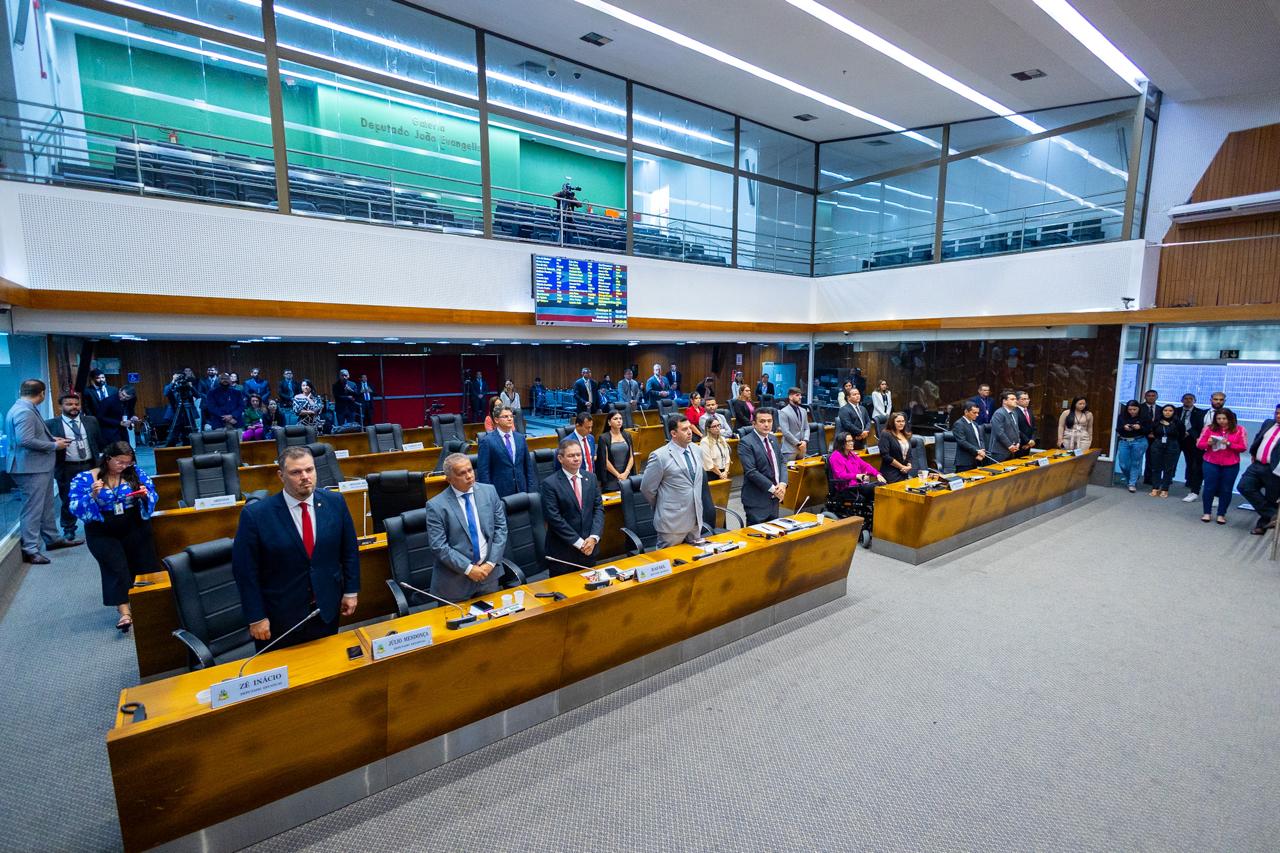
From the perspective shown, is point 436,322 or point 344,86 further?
point 344,86

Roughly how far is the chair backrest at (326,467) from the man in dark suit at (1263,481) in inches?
407

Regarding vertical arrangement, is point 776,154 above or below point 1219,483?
above

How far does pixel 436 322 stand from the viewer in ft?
27.8

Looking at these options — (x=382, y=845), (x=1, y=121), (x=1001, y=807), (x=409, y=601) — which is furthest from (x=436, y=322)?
(x=1001, y=807)

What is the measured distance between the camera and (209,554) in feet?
10.0

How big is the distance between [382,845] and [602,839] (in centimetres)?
94

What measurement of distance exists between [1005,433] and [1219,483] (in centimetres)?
238

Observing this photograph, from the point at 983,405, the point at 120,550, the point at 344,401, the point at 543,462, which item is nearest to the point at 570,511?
the point at 543,462

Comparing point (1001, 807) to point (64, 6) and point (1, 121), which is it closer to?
point (1, 121)

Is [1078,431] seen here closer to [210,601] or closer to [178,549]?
[210,601]

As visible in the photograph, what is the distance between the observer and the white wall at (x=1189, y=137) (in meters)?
8.42

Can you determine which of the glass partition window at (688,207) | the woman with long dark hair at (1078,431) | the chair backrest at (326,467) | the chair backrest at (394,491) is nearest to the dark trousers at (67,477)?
the chair backrest at (326,467)

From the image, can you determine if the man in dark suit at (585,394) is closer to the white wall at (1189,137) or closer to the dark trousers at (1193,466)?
the dark trousers at (1193,466)

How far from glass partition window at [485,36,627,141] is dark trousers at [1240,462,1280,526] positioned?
10.3 m
